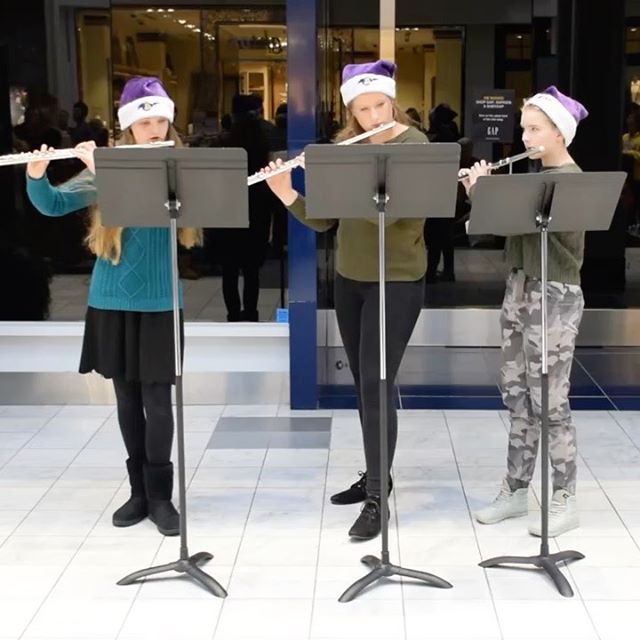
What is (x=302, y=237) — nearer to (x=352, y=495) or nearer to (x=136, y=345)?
(x=352, y=495)

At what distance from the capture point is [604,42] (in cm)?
600

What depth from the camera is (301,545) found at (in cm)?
338

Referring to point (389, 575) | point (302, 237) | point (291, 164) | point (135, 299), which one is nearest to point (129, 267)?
point (135, 299)

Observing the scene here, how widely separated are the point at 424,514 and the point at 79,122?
2.90 metres

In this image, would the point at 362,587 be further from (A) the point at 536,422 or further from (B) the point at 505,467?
(B) the point at 505,467

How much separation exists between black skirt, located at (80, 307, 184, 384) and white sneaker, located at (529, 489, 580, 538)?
1.34 metres

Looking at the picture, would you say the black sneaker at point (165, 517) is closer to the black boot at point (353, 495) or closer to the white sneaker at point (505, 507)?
the black boot at point (353, 495)

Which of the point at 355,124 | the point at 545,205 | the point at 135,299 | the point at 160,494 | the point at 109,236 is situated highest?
the point at 355,124

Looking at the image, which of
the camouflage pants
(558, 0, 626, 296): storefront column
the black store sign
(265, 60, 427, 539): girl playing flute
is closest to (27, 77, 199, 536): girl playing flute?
(265, 60, 427, 539): girl playing flute

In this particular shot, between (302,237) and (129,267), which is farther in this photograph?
(302,237)

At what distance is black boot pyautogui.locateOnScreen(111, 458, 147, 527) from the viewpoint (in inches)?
140

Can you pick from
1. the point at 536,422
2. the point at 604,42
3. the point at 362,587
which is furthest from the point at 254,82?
the point at 362,587

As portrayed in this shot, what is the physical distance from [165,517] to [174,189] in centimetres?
119

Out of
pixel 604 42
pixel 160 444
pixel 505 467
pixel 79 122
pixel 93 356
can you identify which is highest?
pixel 604 42
